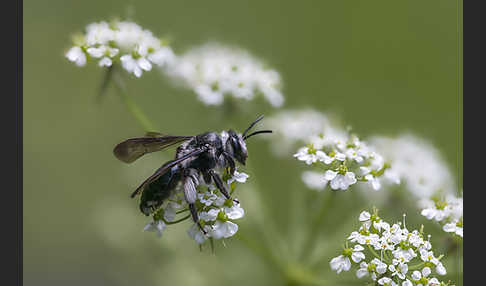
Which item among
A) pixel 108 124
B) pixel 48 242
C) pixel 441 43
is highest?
pixel 441 43

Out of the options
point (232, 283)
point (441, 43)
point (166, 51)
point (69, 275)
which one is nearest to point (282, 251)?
point (232, 283)

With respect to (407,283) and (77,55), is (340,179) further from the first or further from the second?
(77,55)

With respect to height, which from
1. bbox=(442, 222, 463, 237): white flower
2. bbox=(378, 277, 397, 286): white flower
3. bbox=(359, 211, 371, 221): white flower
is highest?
bbox=(359, 211, 371, 221): white flower

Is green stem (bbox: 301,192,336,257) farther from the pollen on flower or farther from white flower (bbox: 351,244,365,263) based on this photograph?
white flower (bbox: 351,244,365,263)

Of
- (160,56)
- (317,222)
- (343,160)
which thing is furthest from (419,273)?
(160,56)

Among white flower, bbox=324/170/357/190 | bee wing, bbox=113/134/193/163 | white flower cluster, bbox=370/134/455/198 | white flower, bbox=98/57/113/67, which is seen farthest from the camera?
white flower cluster, bbox=370/134/455/198

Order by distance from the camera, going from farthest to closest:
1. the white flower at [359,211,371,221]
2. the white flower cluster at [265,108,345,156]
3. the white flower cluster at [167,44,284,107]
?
the white flower cluster at [265,108,345,156] → the white flower cluster at [167,44,284,107] → the white flower at [359,211,371,221]

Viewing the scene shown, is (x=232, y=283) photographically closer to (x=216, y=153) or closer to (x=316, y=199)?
(x=316, y=199)

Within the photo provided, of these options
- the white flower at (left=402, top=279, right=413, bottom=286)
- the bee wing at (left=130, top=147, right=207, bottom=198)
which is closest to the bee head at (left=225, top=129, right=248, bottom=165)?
the bee wing at (left=130, top=147, right=207, bottom=198)

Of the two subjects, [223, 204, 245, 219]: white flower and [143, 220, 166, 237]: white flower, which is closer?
[223, 204, 245, 219]: white flower
